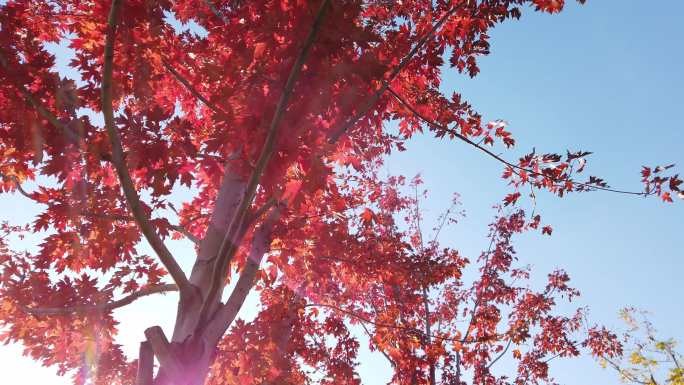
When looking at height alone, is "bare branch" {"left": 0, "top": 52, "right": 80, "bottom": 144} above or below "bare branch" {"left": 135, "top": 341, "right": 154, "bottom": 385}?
above

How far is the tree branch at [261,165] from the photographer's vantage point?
2.68m

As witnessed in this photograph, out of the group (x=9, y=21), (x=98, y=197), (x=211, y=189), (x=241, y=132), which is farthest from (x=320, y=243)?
(x=9, y=21)

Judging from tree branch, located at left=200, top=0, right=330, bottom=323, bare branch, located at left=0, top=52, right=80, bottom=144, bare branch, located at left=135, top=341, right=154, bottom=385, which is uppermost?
bare branch, located at left=0, top=52, right=80, bottom=144

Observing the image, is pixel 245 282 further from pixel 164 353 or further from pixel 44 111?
pixel 44 111

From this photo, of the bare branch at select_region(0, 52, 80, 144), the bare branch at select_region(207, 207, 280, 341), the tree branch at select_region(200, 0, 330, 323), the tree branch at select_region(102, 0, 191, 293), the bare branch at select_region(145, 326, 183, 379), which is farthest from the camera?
the bare branch at select_region(207, 207, 280, 341)

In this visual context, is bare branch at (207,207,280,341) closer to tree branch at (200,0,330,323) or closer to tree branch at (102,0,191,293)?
tree branch at (200,0,330,323)

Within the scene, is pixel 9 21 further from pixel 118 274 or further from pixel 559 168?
pixel 559 168

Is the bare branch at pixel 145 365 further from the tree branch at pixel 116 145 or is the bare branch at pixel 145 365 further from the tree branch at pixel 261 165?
the tree branch at pixel 116 145

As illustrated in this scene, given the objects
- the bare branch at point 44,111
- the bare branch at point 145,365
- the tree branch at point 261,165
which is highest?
the bare branch at point 44,111

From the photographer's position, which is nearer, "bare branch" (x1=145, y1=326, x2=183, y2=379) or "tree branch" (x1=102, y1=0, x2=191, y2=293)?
"tree branch" (x1=102, y1=0, x2=191, y2=293)

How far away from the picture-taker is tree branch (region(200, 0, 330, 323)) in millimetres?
2682

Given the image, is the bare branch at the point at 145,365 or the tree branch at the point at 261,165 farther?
the bare branch at the point at 145,365

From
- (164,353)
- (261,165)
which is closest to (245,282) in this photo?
(164,353)

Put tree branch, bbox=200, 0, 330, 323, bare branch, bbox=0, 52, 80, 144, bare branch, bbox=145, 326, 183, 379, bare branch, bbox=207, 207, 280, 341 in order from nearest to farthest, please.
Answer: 1. tree branch, bbox=200, 0, 330, 323
2. bare branch, bbox=0, 52, 80, 144
3. bare branch, bbox=145, 326, 183, 379
4. bare branch, bbox=207, 207, 280, 341
